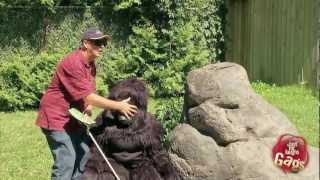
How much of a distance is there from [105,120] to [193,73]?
3.18 ft

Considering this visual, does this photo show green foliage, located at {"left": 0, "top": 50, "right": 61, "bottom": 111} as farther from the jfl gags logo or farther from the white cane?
the jfl gags logo

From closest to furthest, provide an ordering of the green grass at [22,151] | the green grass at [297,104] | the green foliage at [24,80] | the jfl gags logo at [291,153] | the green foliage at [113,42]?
the jfl gags logo at [291,153], the green grass at [22,151], the green grass at [297,104], the green foliage at [24,80], the green foliage at [113,42]

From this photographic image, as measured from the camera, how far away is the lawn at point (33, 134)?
7926 millimetres

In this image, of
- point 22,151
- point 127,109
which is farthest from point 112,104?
point 22,151

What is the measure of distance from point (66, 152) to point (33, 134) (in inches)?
167

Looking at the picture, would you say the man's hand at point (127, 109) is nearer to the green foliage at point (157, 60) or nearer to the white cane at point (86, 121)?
the white cane at point (86, 121)

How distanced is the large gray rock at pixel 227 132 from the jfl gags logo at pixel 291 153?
35cm

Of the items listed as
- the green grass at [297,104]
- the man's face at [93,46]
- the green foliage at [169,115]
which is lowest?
the green grass at [297,104]

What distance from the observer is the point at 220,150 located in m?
5.88

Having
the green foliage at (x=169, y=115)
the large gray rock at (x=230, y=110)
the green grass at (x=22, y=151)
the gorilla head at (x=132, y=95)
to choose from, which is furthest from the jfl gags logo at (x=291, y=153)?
the green grass at (x=22, y=151)

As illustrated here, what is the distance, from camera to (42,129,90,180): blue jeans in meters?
5.84

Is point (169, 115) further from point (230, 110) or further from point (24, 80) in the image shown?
point (24, 80)

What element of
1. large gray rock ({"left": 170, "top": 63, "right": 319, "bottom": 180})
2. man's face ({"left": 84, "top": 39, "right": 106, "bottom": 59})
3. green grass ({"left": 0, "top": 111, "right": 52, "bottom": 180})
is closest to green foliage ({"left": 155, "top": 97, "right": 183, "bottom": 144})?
large gray rock ({"left": 170, "top": 63, "right": 319, "bottom": 180})

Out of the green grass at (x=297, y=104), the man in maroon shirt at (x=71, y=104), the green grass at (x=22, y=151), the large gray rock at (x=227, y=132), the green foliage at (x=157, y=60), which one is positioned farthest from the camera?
the green foliage at (x=157, y=60)
